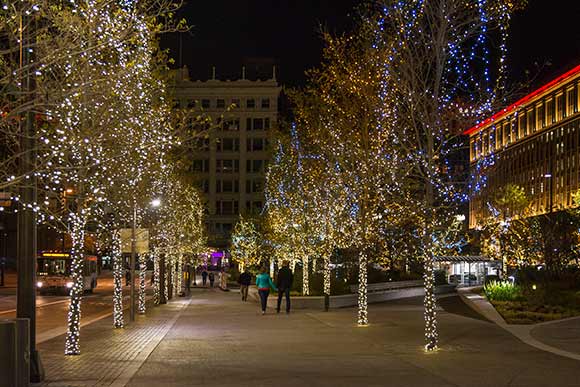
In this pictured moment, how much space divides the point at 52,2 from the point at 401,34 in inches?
332

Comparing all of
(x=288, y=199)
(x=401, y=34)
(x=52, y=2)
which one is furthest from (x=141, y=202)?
(x=288, y=199)

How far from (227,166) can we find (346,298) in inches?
3935

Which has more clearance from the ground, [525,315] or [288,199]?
[288,199]

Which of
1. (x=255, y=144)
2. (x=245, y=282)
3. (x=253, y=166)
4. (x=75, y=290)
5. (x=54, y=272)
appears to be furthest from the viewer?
(x=253, y=166)

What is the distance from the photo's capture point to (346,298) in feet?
119

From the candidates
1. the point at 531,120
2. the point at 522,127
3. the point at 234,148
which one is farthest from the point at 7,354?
the point at 234,148

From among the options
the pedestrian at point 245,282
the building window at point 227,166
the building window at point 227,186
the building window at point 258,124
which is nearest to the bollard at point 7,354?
the pedestrian at point 245,282

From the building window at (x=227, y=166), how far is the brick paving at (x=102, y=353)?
10760cm

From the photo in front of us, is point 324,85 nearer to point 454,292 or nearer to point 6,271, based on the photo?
point 454,292

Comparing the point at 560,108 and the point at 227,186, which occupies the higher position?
the point at 560,108

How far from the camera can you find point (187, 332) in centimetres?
2308

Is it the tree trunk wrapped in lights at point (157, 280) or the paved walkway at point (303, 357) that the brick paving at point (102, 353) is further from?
the tree trunk wrapped in lights at point (157, 280)

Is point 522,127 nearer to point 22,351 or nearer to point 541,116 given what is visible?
point 541,116

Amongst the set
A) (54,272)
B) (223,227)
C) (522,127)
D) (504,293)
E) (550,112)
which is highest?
(550,112)
